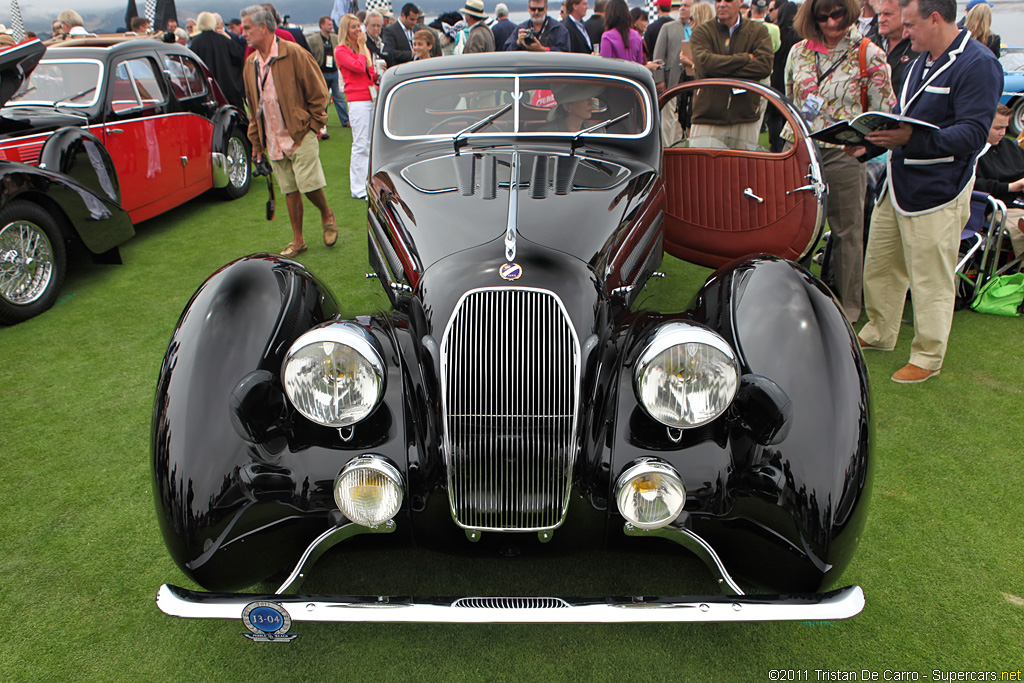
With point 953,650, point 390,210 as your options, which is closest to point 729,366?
point 953,650

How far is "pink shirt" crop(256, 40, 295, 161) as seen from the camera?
199 inches

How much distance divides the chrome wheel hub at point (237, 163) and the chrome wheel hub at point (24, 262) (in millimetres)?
Result: 3136

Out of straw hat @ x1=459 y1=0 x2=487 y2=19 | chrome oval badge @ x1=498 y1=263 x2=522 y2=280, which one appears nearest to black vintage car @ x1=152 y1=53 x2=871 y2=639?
chrome oval badge @ x1=498 y1=263 x2=522 y2=280

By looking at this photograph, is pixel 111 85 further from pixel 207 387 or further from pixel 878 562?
pixel 878 562

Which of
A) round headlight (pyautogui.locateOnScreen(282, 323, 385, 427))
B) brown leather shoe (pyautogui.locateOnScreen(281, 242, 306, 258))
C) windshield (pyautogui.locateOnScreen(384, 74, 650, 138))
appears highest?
windshield (pyautogui.locateOnScreen(384, 74, 650, 138))

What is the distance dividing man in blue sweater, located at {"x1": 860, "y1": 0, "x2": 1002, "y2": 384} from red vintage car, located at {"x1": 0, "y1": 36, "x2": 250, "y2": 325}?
515 centimetres

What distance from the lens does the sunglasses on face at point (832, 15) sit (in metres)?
3.86

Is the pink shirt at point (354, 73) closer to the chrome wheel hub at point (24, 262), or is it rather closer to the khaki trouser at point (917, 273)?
the chrome wheel hub at point (24, 262)

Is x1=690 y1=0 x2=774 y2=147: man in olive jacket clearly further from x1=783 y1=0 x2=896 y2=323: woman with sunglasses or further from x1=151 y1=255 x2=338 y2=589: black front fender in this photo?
x1=151 y1=255 x2=338 y2=589: black front fender

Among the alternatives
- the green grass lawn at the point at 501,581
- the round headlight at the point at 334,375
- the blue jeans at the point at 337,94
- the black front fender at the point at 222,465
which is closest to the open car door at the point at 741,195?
the green grass lawn at the point at 501,581

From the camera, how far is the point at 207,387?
6.22 ft

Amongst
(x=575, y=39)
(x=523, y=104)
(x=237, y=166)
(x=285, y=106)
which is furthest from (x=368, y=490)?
(x=237, y=166)

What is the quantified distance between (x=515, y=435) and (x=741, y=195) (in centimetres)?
252

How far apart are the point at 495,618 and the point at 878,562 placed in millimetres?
1595
